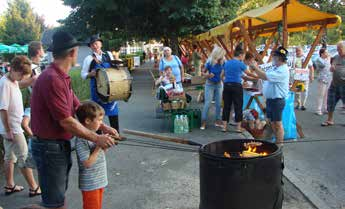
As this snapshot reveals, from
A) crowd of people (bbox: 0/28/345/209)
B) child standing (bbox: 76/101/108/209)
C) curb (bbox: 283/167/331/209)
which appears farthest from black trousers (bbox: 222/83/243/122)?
child standing (bbox: 76/101/108/209)

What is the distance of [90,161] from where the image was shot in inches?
127

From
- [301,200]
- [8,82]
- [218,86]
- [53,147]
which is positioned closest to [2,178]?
[8,82]

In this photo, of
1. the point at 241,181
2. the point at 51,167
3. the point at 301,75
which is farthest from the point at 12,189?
the point at 301,75

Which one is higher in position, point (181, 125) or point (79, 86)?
point (79, 86)

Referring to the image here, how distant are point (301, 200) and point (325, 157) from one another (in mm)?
1932

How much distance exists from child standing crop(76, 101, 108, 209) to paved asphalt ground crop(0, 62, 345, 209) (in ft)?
3.61

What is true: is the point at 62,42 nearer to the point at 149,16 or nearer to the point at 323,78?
the point at 323,78

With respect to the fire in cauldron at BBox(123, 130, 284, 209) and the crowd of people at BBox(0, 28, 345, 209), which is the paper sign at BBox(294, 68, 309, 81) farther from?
the fire in cauldron at BBox(123, 130, 284, 209)

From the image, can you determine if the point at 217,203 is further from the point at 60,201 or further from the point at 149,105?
the point at 149,105

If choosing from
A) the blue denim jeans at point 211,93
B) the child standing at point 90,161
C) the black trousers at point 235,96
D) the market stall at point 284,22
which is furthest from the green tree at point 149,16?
the child standing at point 90,161

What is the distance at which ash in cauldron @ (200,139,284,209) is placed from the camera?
3068 mm

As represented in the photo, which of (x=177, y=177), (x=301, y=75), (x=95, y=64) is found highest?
(x=95, y=64)

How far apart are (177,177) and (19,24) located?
6161 cm

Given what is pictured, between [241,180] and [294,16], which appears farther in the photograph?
[294,16]
